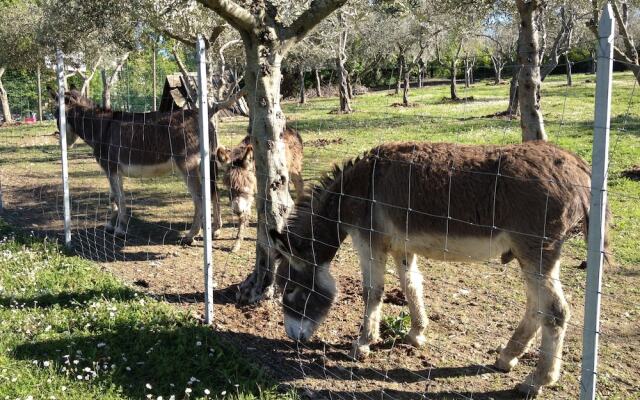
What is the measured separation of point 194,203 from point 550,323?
5765 mm

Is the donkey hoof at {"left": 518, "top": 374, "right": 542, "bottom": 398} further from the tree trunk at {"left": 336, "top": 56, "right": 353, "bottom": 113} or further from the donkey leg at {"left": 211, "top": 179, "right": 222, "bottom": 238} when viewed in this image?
the tree trunk at {"left": 336, "top": 56, "right": 353, "bottom": 113}

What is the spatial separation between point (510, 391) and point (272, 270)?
2.54 meters

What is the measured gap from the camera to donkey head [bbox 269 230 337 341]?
185 inches

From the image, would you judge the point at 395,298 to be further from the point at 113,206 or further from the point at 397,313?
the point at 113,206

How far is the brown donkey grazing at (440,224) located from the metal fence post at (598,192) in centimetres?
89

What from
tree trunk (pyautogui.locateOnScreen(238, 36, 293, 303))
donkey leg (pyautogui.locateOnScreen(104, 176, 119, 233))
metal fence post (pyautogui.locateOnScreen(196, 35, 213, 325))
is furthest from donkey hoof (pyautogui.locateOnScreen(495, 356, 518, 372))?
donkey leg (pyautogui.locateOnScreen(104, 176, 119, 233))

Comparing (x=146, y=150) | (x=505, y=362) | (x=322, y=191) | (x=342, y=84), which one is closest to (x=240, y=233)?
(x=146, y=150)

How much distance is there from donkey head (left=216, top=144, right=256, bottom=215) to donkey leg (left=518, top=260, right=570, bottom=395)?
477 centimetres

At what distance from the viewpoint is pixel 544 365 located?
13.3ft

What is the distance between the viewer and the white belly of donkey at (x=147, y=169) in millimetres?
8859

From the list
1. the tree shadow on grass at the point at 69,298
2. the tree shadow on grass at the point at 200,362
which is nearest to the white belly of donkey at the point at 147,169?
the tree shadow on grass at the point at 69,298

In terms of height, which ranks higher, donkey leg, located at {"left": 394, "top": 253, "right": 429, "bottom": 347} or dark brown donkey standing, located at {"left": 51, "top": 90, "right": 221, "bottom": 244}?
dark brown donkey standing, located at {"left": 51, "top": 90, "right": 221, "bottom": 244}

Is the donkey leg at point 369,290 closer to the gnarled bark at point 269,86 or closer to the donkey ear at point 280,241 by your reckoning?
the donkey ear at point 280,241

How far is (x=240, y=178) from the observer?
794 cm
